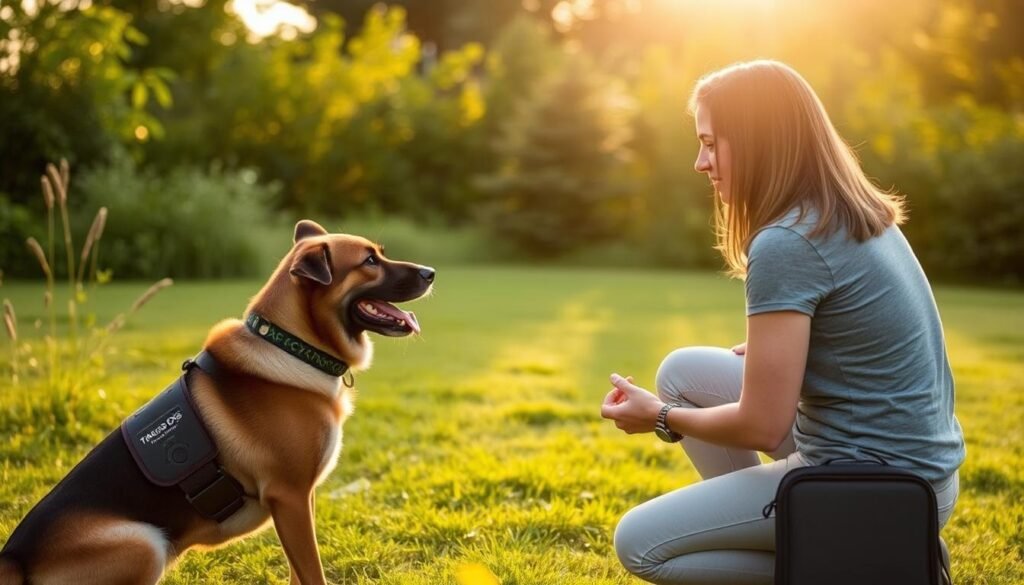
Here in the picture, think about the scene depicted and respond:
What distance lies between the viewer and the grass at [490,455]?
3.55m

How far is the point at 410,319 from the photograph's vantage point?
3.45 meters

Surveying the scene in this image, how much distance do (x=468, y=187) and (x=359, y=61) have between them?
473cm

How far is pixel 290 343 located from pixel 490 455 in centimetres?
209

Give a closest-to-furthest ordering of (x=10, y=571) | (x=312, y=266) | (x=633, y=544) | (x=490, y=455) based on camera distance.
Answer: (x=10, y=571) < (x=633, y=544) < (x=312, y=266) < (x=490, y=455)

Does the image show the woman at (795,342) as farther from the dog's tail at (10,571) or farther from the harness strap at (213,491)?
the dog's tail at (10,571)

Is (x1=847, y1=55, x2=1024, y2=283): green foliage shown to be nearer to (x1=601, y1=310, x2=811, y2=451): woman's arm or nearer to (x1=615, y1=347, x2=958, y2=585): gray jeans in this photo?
(x1=615, y1=347, x2=958, y2=585): gray jeans

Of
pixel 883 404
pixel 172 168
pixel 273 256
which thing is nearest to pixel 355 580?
pixel 883 404

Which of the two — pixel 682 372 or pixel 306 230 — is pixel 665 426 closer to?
pixel 682 372

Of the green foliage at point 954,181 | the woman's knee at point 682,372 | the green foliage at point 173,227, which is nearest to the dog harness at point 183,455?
the woman's knee at point 682,372

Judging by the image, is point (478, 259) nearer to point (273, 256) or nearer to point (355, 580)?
point (273, 256)

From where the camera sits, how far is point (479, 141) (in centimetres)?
2597

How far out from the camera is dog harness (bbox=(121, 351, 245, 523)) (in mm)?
2850

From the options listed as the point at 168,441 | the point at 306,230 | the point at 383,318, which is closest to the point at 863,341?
the point at 383,318

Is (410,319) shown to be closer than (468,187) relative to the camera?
Yes
